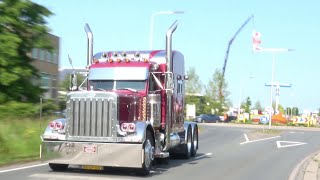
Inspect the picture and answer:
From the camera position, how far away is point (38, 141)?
19.3 m

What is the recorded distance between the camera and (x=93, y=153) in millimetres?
13164

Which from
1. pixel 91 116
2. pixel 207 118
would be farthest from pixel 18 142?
pixel 207 118

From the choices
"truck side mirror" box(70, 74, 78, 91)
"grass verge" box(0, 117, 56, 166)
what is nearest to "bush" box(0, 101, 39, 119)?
"grass verge" box(0, 117, 56, 166)

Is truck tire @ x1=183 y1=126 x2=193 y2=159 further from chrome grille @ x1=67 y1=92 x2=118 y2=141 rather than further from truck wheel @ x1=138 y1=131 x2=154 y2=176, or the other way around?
chrome grille @ x1=67 y1=92 x2=118 y2=141

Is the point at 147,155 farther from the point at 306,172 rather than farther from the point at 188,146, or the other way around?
the point at 188,146

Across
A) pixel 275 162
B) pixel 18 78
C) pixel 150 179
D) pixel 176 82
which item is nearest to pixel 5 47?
pixel 18 78

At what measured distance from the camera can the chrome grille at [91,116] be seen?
13.4 meters

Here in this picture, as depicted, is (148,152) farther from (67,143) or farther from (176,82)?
(176,82)

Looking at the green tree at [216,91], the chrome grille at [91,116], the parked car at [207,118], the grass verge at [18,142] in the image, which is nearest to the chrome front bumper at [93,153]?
the chrome grille at [91,116]

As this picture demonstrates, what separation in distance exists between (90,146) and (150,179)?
1614 mm

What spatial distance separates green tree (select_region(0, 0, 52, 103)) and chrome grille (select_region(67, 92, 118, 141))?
1641 cm

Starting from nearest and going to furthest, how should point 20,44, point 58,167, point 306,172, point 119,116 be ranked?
point 119,116, point 58,167, point 306,172, point 20,44

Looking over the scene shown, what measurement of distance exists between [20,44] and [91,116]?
17.8m

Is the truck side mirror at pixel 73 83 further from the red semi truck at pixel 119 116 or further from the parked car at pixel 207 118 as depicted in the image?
the parked car at pixel 207 118
